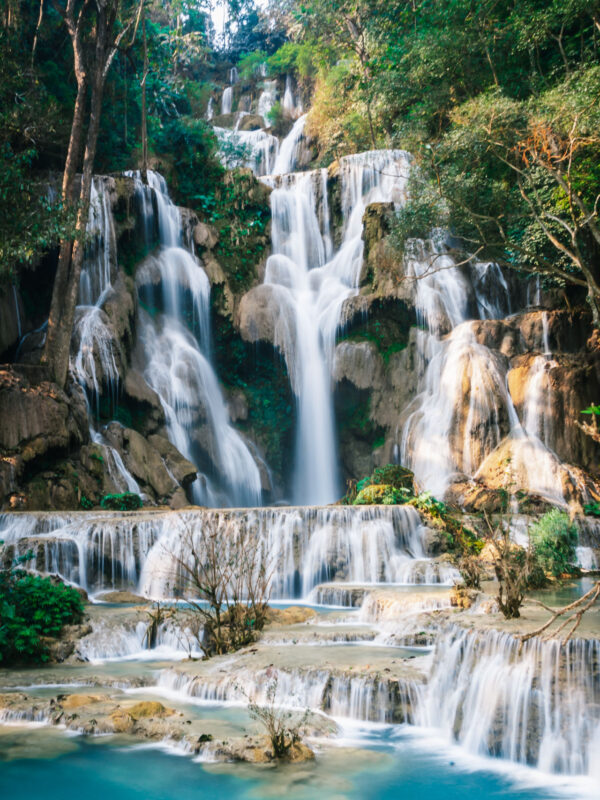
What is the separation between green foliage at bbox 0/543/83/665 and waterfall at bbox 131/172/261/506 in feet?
36.6

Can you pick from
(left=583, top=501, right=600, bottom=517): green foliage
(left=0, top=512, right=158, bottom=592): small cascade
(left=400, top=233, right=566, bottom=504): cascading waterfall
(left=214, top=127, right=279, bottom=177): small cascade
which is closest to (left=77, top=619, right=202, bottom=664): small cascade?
(left=0, top=512, right=158, bottom=592): small cascade

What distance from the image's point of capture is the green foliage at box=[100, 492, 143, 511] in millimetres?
16484

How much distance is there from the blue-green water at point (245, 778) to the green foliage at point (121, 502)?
35.3 ft

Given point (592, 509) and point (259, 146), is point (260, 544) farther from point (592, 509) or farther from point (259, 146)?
point (259, 146)

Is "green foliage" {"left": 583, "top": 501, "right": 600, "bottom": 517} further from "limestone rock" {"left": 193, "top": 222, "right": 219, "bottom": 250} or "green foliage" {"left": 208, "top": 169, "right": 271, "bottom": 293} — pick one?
"limestone rock" {"left": 193, "top": 222, "right": 219, "bottom": 250}

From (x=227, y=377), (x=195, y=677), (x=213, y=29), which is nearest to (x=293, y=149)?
(x=227, y=377)

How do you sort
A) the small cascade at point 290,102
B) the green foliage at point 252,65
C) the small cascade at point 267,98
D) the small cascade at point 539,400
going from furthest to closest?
the green foliage at point 252,65, the small cascade at point 267,98, the small cascade at point 290,102, the small cascade at point 539,400

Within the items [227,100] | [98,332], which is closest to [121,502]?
[98,332]

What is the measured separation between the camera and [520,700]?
228 inches

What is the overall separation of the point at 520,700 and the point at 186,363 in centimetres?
1831

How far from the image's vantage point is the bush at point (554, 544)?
1191cm

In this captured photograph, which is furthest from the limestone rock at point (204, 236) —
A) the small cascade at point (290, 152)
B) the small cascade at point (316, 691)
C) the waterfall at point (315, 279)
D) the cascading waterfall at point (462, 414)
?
the small cascade at point (316, 691)

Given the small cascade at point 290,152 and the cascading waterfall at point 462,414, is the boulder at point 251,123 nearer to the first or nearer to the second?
the small cascade at point 290,152

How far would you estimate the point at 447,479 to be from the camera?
731 inches
